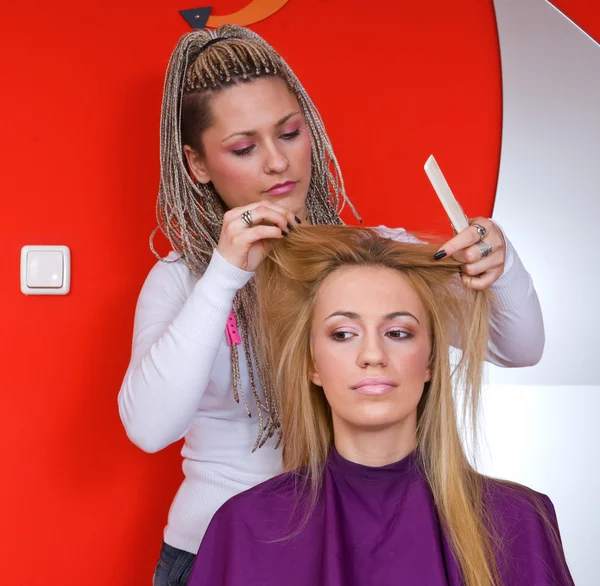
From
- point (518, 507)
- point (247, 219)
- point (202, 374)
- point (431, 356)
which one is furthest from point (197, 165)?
point (518, 507)

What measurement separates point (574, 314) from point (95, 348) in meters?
1.24

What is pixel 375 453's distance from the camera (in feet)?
4.59

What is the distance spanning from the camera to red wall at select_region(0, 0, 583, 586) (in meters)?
2.03

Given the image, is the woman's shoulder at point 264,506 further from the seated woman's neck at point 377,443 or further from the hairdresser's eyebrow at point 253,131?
the hairdresser's eyebrow at point 253,131

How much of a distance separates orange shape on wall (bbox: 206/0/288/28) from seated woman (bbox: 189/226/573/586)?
2.92ft

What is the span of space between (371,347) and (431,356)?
0.54 ft

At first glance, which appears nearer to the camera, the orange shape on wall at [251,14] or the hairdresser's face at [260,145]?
the hairdresser's face at [260,145]

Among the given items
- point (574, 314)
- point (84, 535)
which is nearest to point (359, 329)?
point (574, 314)

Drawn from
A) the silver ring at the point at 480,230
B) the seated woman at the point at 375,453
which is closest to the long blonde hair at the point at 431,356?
the seated woman at the point at 375,453

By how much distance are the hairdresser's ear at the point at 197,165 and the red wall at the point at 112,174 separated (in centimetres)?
46

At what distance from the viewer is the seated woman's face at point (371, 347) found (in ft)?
4.35

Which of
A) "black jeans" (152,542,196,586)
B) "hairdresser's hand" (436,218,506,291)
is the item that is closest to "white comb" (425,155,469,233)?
"hairdresser's hand" (436,218,506,291)

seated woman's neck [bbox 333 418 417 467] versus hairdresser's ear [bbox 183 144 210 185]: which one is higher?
hairdresser's ear [bbox 183 144 210 185]

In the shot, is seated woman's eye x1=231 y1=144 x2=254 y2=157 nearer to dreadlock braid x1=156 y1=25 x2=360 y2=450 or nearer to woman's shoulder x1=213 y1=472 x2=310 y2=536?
dreadlock braid x1=156 y1=25 x2=360 y2=450
